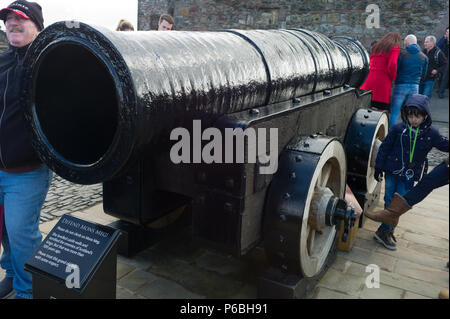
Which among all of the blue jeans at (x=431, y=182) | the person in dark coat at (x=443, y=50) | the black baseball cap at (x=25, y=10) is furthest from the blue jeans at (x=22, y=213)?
the person in dark coat at (x=443, y=50)

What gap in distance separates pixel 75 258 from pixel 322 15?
440 inches

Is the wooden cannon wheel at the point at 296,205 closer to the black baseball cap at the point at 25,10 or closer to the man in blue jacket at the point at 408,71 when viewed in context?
the black baseball cap at the point at 25,10

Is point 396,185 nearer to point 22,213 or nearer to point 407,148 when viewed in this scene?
point 407,148

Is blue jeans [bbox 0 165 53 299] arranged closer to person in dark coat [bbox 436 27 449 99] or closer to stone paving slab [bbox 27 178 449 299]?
stone paving slab [bbox 27 178 449 299]

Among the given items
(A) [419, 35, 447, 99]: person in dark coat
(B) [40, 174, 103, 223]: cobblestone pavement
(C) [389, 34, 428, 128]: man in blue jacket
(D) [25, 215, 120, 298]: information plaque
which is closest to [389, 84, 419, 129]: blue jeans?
(C) [389, 34, 428, 128]: man in blue jacket

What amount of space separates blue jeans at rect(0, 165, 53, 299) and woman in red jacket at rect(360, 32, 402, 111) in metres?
4.53

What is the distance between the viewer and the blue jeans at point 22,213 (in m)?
2.44

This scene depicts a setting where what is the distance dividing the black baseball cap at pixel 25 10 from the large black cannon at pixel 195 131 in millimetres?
480

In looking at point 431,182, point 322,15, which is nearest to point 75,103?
point 431,182

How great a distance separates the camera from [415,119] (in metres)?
3.36

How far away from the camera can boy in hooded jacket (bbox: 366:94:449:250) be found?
10.9 ft
